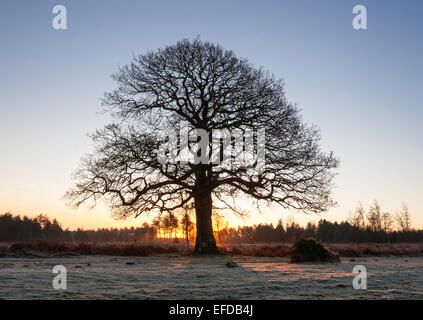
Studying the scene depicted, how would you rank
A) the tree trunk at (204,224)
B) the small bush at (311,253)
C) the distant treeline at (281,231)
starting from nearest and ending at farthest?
the small bush at (311,253), the tree trunk at (204,224), the distant treeline at (281,231)

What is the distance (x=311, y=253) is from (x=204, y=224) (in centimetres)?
775

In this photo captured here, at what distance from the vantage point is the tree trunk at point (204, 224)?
63.6 feet

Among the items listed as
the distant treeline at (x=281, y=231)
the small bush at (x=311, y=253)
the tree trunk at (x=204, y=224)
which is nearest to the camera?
the small bush at (x=311, y=253)

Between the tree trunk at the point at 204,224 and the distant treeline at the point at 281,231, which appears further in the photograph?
the distant treeline at the point at 281,231

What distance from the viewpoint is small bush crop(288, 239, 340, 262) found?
1291cm

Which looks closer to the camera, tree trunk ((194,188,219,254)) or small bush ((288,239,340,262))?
small bush ((288,239,340,262))

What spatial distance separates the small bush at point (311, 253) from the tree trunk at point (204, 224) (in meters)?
6.68

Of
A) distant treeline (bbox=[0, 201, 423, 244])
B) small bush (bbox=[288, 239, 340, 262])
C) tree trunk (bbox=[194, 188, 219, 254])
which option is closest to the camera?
small bush (bbox=[288, 239, 340, 262])

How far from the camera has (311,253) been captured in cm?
1320

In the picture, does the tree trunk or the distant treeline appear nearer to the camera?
the tree trunk

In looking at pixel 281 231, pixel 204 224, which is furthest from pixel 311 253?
pixel 281 231

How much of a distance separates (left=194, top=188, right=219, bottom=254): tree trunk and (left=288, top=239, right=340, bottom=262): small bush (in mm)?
6680

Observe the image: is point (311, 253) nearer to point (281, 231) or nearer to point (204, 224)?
point (204, 224)

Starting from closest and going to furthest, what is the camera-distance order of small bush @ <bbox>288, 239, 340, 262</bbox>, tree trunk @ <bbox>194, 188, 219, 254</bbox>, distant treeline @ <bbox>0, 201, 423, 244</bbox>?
small bush @ <bbox>288, 239, 340, 262</bbox> → tree trunk @ <bbox>194, 188, 219, 254</bbox> → distant treeline @ <bbox>0, 201, 423, 244</bbox>
